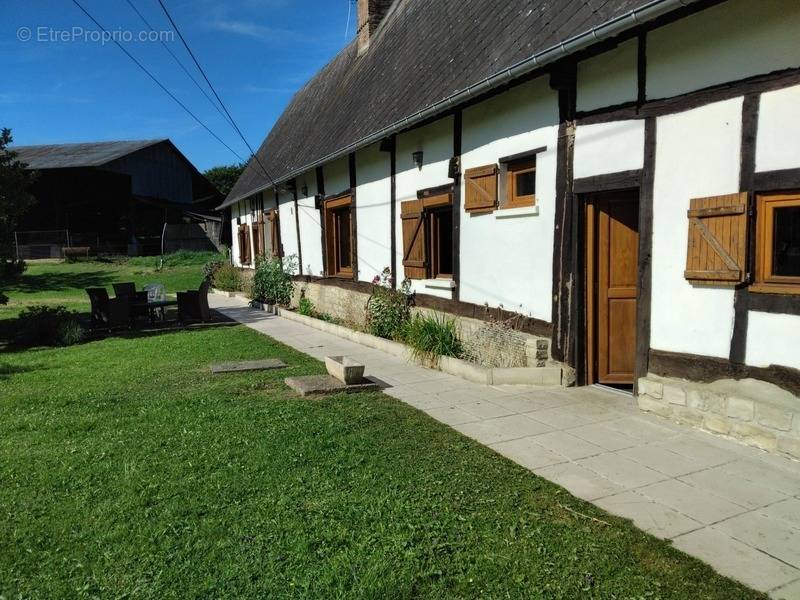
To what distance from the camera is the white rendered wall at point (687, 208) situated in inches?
167

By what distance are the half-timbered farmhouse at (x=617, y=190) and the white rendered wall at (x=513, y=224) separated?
0.02m

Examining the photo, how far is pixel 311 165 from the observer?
1122 cm

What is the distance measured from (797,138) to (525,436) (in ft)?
9.30

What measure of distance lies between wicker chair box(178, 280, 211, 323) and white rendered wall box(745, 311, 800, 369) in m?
10.2

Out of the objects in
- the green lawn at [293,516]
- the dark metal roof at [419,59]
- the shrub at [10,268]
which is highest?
the dark metal roof at [419,59]

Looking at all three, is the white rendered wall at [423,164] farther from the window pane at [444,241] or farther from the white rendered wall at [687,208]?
the white rendered wall at [687,208]

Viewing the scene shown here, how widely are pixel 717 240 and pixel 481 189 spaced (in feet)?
10.2

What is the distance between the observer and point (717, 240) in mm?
4289

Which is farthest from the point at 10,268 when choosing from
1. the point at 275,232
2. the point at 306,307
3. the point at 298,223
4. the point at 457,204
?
the point at 457,204

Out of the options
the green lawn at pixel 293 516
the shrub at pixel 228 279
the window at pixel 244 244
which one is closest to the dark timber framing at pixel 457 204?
the green lawn at pixel 293 516

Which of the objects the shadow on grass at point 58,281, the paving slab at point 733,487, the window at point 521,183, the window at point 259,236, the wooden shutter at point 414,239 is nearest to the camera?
the paving slab at point 733,487

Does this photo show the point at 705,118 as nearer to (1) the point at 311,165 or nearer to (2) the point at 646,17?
(2) the point at 646,17

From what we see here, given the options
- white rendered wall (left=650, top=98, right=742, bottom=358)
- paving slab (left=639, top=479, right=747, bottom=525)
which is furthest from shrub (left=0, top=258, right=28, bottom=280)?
paving slab (left=639, top=479, right=747, bottom=525)

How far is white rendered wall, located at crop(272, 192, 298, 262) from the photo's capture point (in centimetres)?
1454
